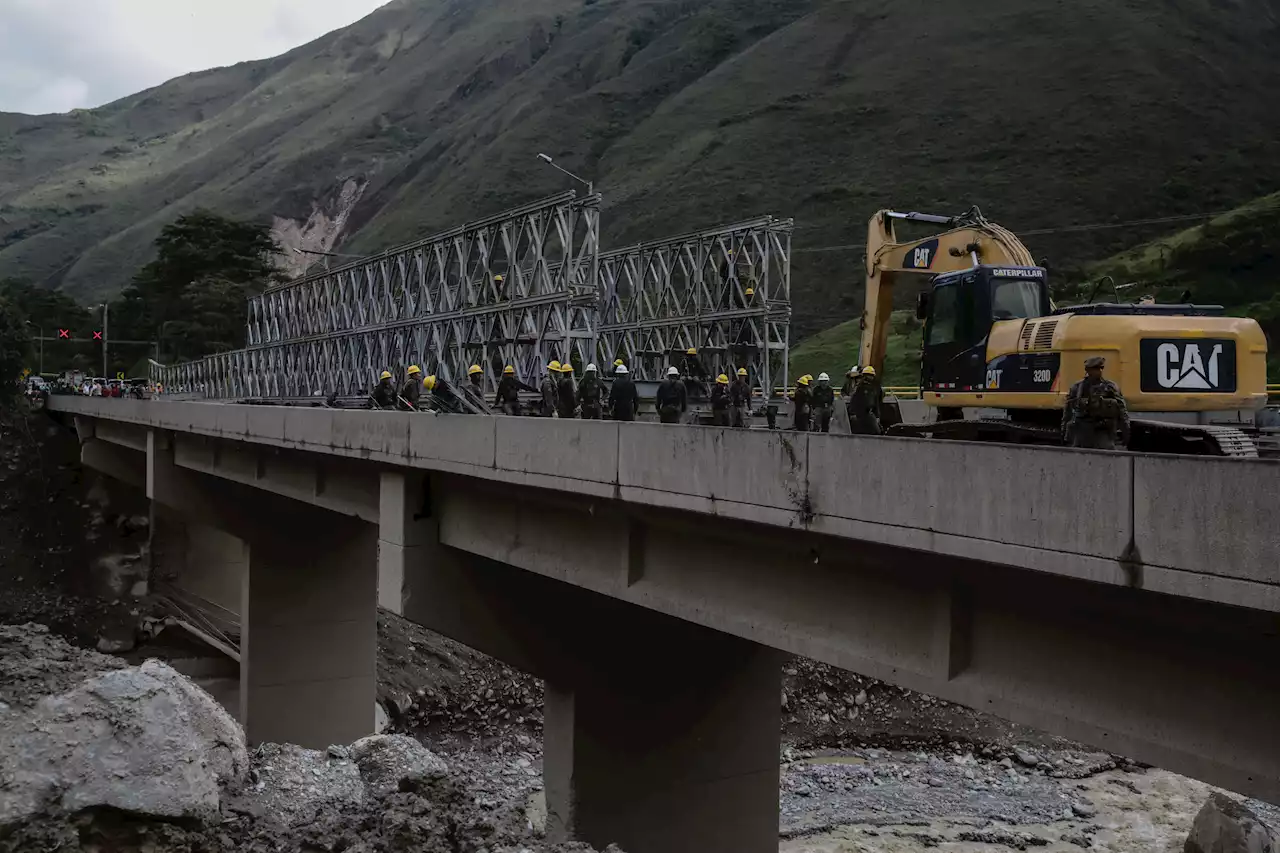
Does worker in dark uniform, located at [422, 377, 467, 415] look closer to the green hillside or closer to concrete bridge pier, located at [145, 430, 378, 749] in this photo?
concrete bridge pier, located at [145, 430, 378, 749]

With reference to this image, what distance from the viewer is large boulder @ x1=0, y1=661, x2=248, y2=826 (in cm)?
947

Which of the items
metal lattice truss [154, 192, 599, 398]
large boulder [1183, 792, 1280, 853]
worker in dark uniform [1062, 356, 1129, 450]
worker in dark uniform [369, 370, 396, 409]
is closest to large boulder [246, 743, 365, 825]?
worker in dark uniform [369, 370, 396, 409]

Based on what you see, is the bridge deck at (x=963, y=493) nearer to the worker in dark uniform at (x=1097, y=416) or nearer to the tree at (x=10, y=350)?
the worker in dark uniform at (x=1097, y=416)

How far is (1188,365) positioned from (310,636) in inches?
895

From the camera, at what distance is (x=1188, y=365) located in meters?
9.99

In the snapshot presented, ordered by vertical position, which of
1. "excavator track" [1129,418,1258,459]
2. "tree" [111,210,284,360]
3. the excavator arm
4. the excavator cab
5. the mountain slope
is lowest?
"excavator track" [1129,418,1258,459]

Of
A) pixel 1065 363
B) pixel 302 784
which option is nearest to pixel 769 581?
pixel 1065 363

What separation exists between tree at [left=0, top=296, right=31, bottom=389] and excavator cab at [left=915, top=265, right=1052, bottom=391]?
4693cm

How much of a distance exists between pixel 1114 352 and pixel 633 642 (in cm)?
717

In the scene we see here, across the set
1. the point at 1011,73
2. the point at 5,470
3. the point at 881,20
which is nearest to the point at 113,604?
the point at 5,470

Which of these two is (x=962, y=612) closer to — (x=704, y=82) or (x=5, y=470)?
(x=5, y=470)

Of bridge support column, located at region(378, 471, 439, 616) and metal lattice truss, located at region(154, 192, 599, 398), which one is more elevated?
metal lattice truss, located at region(154, 192, 599, 398)

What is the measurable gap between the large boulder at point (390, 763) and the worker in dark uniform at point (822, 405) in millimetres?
8459

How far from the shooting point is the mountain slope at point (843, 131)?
247 feet
